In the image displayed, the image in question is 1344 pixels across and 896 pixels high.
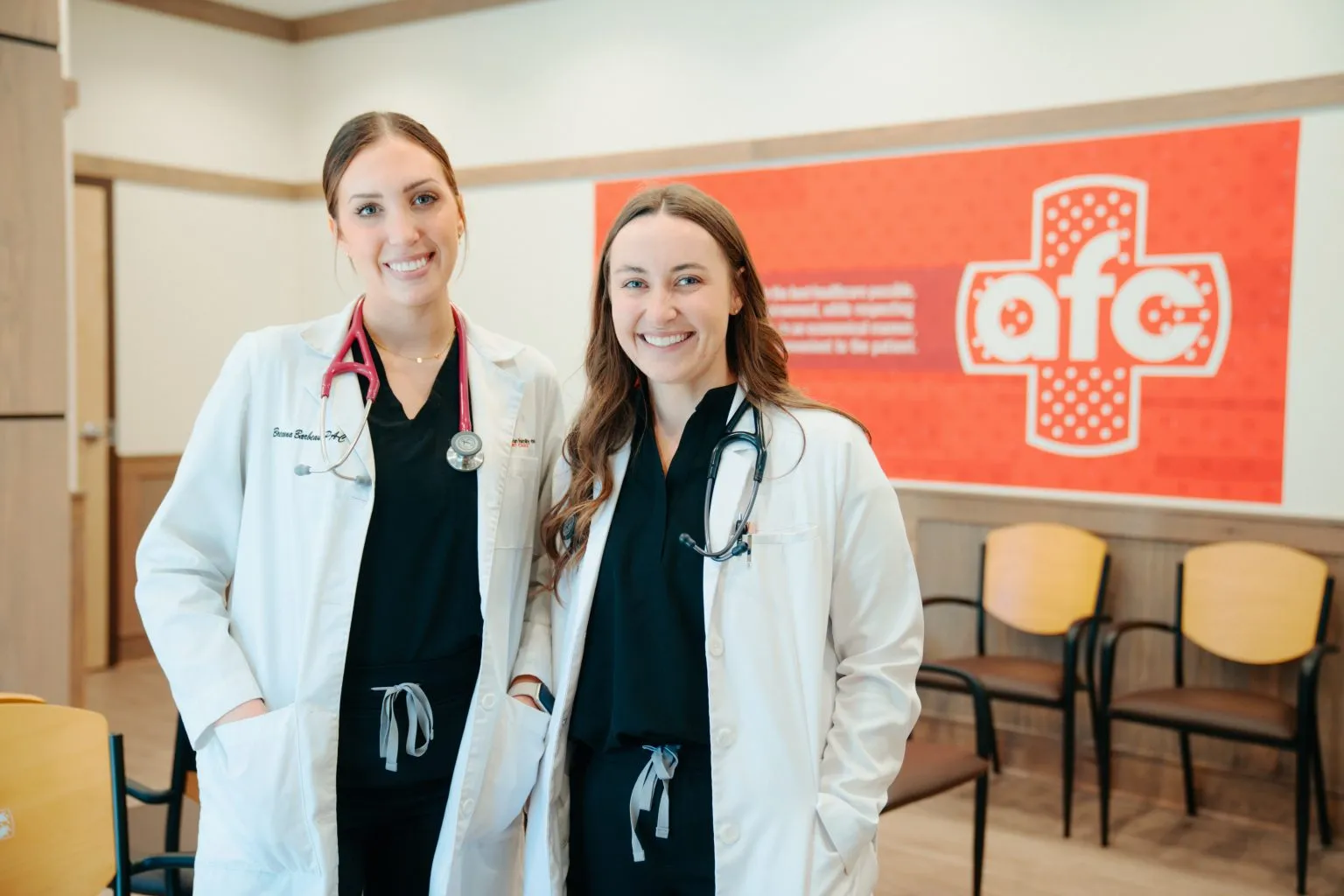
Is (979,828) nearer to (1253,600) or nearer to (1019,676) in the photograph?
(1019,676)

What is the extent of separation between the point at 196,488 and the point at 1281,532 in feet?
11.9

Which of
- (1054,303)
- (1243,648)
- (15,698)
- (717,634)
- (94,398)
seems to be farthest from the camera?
(94,398)

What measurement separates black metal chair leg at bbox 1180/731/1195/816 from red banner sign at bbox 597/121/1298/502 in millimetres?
872

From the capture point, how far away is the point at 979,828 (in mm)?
3395

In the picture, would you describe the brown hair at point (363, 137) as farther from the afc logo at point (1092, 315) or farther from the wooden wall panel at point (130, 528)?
the wooden wall panel at point (130, 528)

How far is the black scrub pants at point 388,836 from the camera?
183 cm

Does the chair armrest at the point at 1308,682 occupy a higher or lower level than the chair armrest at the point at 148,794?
higher

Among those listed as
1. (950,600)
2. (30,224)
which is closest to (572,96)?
(950,600)

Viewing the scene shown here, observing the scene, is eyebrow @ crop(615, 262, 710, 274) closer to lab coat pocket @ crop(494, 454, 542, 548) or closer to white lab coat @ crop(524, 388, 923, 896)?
white lab coat @ crop(524, 388, 923, 896)

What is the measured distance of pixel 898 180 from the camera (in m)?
4.95

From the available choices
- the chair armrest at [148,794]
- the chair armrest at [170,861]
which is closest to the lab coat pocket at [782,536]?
the chair armrest at [170,861]

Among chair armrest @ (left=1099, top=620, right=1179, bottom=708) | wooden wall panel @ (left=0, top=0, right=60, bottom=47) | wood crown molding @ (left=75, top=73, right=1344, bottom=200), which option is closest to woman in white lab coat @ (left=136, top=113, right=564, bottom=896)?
wooden wall panel @ (left=0, top=0, right=60, bottom=47)

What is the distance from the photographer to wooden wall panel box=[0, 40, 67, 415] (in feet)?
9.76

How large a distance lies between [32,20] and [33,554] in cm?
132
